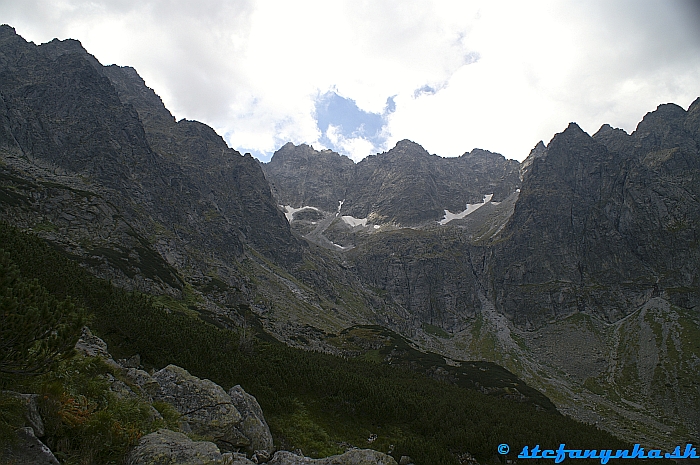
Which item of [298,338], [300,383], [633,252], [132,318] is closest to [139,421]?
[300,383]

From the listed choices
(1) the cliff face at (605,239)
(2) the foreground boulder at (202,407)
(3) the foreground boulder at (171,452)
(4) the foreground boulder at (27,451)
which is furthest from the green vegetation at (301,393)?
(1) the cliff face at (605,239)

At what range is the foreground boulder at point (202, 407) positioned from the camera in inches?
556

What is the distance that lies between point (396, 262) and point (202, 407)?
188 meters

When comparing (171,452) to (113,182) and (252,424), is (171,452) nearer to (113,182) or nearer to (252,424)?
(252,424)

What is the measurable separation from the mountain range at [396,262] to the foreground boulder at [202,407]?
47382mm

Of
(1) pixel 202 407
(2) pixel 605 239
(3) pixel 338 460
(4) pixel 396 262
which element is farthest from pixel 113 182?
(2) pixel 605 239

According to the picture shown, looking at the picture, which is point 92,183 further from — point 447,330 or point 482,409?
point 447,330

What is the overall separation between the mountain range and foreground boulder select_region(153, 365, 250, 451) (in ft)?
155

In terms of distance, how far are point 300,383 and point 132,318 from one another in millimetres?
13876

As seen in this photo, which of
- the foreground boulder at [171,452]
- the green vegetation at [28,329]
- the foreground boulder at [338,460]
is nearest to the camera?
the green vegetation at [28,329]

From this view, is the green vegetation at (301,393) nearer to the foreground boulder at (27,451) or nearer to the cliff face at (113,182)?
the foreground boulder at (27,451)

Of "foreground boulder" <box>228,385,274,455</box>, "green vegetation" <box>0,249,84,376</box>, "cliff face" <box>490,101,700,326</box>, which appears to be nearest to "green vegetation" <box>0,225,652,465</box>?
"foreground boulder" <box>228,385,274,455</box>

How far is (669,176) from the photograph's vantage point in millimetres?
166875

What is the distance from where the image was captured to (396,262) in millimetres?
199750
